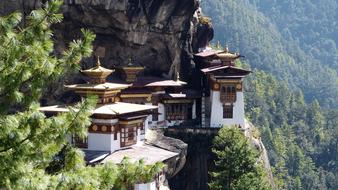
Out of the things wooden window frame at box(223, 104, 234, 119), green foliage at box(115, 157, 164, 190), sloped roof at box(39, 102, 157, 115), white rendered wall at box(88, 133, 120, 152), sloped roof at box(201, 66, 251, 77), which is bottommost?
white rendered wall at box(88, 133, 120, 152)

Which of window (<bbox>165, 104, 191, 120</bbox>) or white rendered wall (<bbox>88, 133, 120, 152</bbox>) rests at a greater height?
window (<bbox>165, 104, 191, 120</bbox>)

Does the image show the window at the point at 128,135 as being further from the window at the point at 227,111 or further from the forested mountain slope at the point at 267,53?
the forested mountain slope at the point at 267,53

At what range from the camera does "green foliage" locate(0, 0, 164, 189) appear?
11797 mm

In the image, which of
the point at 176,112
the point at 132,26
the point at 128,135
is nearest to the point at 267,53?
the point at 176,112

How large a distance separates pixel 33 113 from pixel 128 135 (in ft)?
53.3

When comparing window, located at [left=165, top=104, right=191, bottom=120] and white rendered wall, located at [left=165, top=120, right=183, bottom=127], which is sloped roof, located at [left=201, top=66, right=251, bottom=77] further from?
white rendered wall, located at [left=165, top=120, right=183, bottom=127]

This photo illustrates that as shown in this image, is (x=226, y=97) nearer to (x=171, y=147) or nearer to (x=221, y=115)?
(x=221, y=115)

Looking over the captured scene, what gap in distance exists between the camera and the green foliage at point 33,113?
38.7ft

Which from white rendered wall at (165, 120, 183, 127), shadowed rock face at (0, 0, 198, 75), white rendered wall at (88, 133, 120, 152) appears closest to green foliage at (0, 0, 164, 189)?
white rendered wall at (88, 133, 120, 152)

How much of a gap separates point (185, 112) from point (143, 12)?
6835 mm

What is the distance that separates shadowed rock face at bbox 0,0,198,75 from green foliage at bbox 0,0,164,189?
1977 cm

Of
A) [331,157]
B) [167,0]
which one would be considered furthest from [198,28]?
[331,157]

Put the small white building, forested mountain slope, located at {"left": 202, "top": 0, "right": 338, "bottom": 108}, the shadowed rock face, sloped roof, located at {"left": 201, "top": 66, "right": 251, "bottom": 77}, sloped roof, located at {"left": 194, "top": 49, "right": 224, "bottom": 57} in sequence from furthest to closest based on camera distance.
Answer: forested mountain slope, located at {"left": 202, "top": 0, "right": 338, "bottom": 108} < sloped roof, located at {"left": 194, "top": 49, "right": 224, "bottom": 57} < the small white building < sloped roof, located at {"left": 201, "top": 66, "right": 251, "bottom": 77} < the shadowed rock face

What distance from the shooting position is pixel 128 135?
92.5ft
